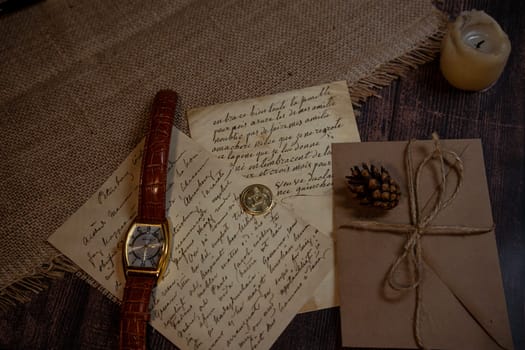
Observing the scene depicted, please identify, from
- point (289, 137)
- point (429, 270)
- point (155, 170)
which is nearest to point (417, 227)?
point (429, 270)

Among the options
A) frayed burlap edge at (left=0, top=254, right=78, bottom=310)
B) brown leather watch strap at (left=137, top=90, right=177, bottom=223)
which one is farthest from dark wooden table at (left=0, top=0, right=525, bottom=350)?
brown leather watch strap at (left=137, top=90, right=177, bottom=223)

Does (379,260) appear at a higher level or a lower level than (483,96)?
lower

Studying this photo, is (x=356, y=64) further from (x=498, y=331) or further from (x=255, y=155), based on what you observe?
(x=498, y=331)

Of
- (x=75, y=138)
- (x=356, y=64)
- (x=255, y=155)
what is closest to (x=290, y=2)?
(x=356, y=64)

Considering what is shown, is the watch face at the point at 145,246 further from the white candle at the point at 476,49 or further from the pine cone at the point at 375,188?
the white candle at the point at 476,49

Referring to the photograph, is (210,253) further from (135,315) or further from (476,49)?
(476,49)

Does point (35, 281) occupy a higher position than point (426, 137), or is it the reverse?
point (426, 137)
